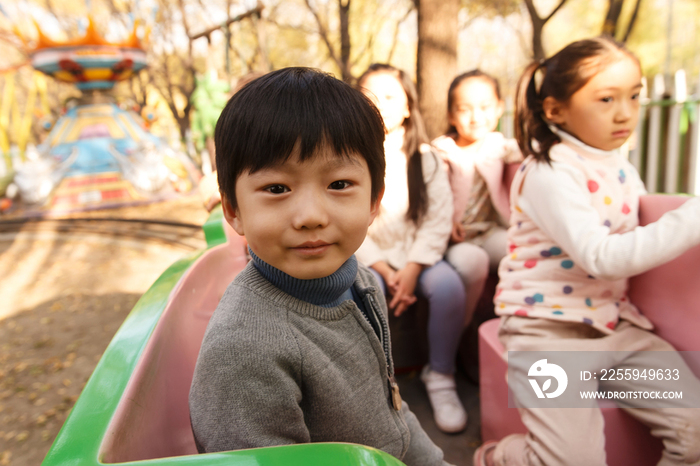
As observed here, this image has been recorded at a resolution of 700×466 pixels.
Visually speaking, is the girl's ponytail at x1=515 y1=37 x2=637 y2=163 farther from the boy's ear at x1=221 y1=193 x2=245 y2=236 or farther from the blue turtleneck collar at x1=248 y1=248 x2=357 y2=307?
the boy's ear at x1=221 y1=193 x2=245 y2=236

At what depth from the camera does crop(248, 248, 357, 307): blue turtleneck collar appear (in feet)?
2.70

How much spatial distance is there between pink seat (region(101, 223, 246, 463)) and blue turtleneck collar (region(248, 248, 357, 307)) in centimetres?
27

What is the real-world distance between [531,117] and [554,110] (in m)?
0.10

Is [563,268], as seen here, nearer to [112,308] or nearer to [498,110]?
[498,110]

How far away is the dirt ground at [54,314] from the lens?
234 cm

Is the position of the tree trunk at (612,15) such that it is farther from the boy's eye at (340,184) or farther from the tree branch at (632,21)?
the boy's eye at (340,184)

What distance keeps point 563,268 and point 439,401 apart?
0.82 meters

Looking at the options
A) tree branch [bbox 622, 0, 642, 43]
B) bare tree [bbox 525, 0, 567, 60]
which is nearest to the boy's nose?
bare tree [bbox 525, 0, 567, 60]

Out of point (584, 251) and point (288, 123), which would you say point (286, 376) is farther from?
point (584, 251)

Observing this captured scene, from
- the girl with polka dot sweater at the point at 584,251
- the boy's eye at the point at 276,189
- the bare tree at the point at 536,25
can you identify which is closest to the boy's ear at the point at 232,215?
the boy's eye at the point at 276,189

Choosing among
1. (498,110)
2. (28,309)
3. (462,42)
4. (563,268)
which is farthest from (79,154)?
(462,42)

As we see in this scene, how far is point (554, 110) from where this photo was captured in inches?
57.5

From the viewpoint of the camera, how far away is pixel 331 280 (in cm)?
85

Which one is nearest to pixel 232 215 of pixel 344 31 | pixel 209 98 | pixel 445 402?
pixel 445 402
